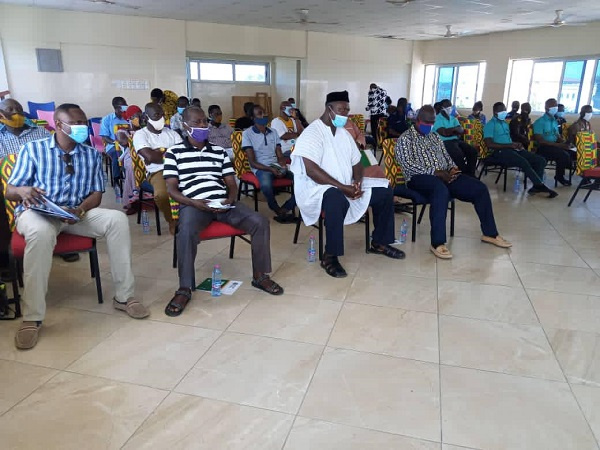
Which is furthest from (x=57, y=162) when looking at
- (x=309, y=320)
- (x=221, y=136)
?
(x=221, y=136)

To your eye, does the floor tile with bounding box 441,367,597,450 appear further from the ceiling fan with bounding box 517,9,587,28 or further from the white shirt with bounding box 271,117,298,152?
the ceiling fan with bounding box 517,9,587,28

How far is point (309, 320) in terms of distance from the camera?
2590 millimetres

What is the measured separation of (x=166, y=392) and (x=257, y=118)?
3.23 m

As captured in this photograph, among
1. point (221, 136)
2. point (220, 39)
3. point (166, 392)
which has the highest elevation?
point (220, 39)

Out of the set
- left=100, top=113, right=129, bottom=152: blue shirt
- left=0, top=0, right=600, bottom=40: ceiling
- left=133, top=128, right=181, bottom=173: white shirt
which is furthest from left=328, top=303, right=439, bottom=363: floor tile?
left=0, top=0, right=600, bottom=40: ceiling

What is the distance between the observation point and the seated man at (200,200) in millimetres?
2775

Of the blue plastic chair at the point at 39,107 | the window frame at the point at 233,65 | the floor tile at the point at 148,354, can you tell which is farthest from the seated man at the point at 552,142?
the blue plastic chair at the point at 39,107

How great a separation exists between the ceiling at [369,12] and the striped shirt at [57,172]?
6.08m

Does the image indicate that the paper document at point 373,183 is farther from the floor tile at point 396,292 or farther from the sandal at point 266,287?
the sandal at point 266,287

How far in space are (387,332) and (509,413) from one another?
2.49 feet

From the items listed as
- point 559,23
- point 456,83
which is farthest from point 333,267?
point 456,83

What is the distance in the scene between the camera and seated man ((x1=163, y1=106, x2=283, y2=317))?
278 centimetres

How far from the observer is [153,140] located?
166 inches

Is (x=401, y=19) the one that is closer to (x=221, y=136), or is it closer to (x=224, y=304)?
(x=221, y=136)
